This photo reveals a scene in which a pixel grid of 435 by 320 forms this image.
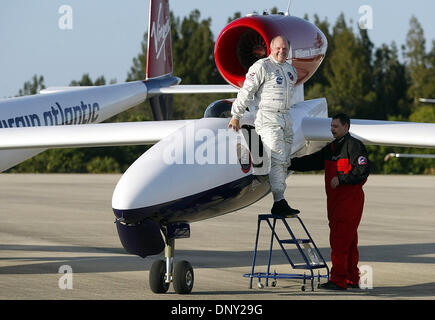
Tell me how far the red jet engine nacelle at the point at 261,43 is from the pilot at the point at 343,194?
2.09 metres

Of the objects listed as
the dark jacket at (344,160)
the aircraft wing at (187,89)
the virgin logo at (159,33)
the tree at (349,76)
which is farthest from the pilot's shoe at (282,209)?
the tree at (349,76)

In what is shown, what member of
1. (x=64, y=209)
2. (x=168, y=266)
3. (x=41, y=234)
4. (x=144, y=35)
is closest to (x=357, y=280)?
(x=168, y=266)

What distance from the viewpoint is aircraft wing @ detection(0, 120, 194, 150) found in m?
10.2

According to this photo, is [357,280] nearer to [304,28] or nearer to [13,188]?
[304,28]

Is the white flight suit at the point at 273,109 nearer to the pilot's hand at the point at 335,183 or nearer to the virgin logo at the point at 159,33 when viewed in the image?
the pilot's hand at the point at 335,183

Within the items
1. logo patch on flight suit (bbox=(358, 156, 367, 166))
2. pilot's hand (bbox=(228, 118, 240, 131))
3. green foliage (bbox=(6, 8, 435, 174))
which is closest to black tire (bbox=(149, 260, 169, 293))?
pilot's hand (bbox=(228, 118, 240, 131))

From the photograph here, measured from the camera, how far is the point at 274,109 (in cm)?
920

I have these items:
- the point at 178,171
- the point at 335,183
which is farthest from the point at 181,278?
the point at 335,183

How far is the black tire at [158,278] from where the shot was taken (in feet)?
29.3

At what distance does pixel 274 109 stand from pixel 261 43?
2457mm

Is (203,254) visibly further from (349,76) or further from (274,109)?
(349,76)

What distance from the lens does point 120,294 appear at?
895 centimetres

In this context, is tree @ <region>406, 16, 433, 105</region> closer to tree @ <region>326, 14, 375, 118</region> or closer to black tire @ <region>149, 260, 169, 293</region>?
tree @ <region>326, 14, 375, 118</region>

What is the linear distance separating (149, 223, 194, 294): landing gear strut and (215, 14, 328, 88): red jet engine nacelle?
336 cm
